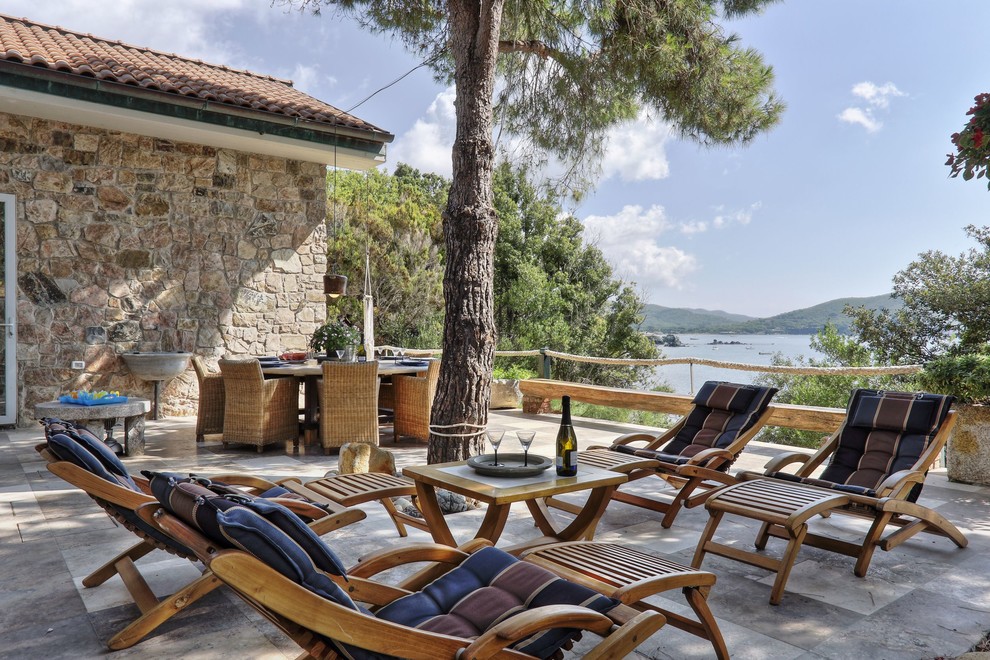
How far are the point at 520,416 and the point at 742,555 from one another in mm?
5239

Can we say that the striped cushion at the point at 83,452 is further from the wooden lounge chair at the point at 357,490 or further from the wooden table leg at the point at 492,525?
the wooden table leg at the point at 492,525

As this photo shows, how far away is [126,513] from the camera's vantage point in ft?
7.84

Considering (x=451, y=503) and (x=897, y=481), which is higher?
(x=897, y=481)

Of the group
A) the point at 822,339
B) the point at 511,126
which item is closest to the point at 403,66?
the point at 511,126

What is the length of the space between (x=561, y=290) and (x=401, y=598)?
17987mm

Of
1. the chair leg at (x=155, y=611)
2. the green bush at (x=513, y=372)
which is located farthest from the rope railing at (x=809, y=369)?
the chair leg at (x=155, y=611)

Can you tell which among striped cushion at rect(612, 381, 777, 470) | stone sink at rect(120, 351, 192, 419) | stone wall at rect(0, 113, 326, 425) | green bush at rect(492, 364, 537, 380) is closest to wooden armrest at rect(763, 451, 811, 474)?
striped cushion at rect(612, 381, 777, 470)

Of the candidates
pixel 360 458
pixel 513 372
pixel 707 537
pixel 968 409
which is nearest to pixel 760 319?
pixel 513 372

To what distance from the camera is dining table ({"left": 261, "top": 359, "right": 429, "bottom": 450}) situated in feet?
18.7

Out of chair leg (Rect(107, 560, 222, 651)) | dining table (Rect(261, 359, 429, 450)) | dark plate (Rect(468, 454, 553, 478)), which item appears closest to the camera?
chair leg (Rect(107, 560, 222, 651))

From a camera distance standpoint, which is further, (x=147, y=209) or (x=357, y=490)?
(x=147, y=209)

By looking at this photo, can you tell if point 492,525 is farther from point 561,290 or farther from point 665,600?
point 561,290

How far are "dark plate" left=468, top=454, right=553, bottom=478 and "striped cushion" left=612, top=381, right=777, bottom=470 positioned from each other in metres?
1.21

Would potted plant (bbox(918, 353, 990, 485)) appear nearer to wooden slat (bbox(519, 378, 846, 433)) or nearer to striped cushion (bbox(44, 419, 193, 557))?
wooden slat (bbox(519, 378, 846, 433))
